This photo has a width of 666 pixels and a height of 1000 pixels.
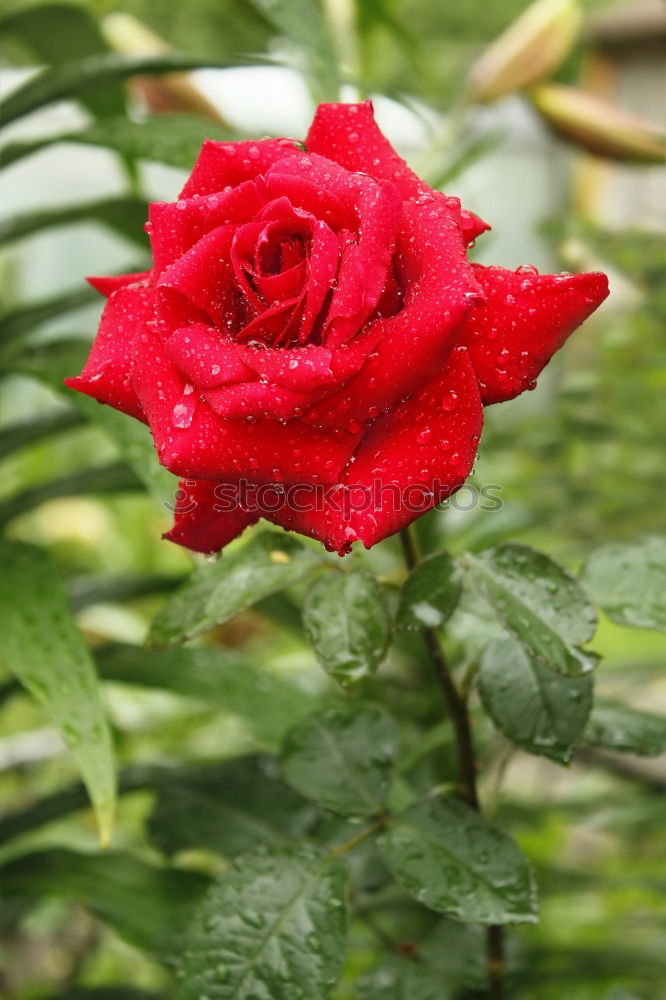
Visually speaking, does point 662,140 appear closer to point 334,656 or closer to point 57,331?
point 334,656

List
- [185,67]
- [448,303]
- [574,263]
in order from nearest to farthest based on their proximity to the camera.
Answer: [448,303] < [185,67] < [574,263]

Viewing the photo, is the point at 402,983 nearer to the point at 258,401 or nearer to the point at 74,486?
the point at 258,401

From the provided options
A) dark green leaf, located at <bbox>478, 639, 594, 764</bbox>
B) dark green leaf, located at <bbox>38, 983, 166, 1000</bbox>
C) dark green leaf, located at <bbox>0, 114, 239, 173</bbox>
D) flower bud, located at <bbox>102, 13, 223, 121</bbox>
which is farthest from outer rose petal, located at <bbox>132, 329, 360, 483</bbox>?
flower bud, located at <bbox>102, 13, 223, 121</bbox>

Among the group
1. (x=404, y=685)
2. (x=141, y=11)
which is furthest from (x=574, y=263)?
(x=141, y=11)

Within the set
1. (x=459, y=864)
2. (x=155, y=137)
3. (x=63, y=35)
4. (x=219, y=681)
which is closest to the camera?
(x=459, y=864)

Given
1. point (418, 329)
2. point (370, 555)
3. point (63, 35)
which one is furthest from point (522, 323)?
point (63, 35)
